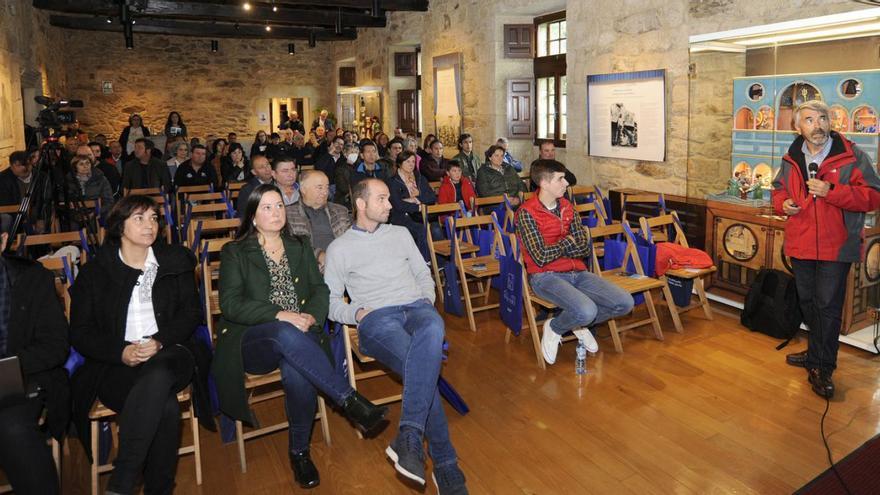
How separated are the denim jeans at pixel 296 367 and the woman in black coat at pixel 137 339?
283 millimetres

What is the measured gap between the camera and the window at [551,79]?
9750 millimetres

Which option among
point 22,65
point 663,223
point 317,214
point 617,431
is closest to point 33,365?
point 317,214

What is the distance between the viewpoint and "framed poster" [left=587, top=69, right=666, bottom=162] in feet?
24.1

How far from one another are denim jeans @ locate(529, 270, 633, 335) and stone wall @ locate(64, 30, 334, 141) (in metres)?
15.9

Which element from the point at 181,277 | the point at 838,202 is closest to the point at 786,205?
the point at 838,202

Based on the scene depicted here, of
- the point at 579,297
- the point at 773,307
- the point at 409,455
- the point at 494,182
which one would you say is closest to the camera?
the point at 409,455

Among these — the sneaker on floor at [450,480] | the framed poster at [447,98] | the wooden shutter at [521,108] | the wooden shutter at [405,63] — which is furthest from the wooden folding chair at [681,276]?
the wooden shutter at [405,63]

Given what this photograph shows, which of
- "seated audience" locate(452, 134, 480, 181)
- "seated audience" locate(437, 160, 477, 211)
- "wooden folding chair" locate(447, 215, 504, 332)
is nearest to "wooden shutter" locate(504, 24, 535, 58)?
"seated audience" locate(452, 134, 480, 181)

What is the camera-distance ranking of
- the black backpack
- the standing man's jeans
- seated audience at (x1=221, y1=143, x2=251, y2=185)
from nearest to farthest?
1. the standing man's jeans
2. the black backpack
3. seated audience at (x1=221, y1=143, x2=251, y2=185)

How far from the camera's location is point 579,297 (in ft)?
13.5

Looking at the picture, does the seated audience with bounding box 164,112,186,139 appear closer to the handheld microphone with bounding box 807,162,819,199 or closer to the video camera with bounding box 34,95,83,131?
the video camera with bounding box 34,95,83,131

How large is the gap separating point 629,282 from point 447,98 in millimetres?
7996

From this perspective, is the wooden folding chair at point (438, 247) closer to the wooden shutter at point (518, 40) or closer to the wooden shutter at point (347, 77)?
the wooden shutter at point (518, 40)

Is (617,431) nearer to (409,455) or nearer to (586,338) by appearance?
(586,338)
